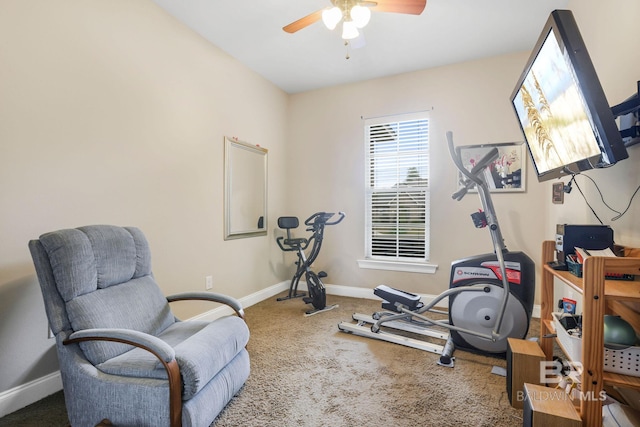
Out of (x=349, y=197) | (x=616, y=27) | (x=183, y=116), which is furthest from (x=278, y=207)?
(x=616, y=27)

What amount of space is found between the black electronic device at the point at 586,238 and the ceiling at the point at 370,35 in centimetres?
198

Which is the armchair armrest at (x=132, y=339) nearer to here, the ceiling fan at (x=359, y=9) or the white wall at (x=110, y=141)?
the white wall at (x=110, y=141)

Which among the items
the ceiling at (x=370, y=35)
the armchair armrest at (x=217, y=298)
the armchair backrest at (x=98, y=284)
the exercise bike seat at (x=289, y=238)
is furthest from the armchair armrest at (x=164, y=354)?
the ceiling at (x=370, y=35)

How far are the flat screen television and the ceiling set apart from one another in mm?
1127

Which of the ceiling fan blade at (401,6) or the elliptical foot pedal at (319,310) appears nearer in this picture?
the ceiling fan blade at (401,6)

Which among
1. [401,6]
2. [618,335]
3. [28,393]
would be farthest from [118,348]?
[401,6]

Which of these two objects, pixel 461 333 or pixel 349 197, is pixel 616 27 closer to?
pixel 461 333

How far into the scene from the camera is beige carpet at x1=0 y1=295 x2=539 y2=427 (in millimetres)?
1616

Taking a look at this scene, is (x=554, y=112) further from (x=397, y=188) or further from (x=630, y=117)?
(x=397, y=188)

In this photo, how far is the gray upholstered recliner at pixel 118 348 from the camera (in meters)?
1.36

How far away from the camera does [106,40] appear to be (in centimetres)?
216

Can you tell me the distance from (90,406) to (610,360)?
2.28 metres

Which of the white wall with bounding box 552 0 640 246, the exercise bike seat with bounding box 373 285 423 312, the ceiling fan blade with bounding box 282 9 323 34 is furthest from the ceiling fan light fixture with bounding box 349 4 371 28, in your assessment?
the exercise bike seat with bounding box 373 285 423 312

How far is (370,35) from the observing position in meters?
2.89
